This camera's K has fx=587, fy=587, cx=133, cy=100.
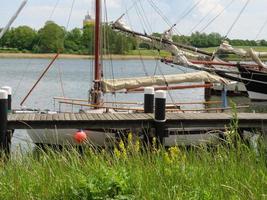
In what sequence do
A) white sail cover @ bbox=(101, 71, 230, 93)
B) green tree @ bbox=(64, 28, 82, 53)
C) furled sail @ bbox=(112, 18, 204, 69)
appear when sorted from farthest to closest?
green tree @ bbox=(64, 28, 82, 53)
furled sail @ bbox=(112, 18, 204, 69)
white sail cover @ bbox=(101, 71, 230, 93)

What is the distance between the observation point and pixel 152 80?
20.9 meters

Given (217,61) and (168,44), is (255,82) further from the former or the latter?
(168,44)

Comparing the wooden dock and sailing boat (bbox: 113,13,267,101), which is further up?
sailing boat (bbox: 113,13,267,101)

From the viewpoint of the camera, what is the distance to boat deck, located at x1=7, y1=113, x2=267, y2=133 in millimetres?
11055

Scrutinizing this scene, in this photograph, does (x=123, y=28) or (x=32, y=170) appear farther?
(x=123, y=28)

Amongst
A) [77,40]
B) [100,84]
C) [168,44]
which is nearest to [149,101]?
[100,84]

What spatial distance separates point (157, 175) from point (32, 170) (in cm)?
142

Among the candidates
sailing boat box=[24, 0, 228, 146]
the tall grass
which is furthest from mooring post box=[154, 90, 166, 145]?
the tall grass

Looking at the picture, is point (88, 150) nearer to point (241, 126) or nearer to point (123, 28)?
point (241, 126)

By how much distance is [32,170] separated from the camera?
627cm

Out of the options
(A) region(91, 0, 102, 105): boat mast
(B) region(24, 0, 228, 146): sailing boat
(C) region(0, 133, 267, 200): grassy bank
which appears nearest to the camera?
(C) region(0, 133, 267, 200): grassy bank

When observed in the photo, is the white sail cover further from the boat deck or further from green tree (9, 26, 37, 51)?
green tree (9, 26, 37, 51)

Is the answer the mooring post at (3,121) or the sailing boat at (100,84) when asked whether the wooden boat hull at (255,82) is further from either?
the mooring post at (3,121)

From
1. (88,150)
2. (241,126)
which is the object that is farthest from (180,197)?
(241,126)
